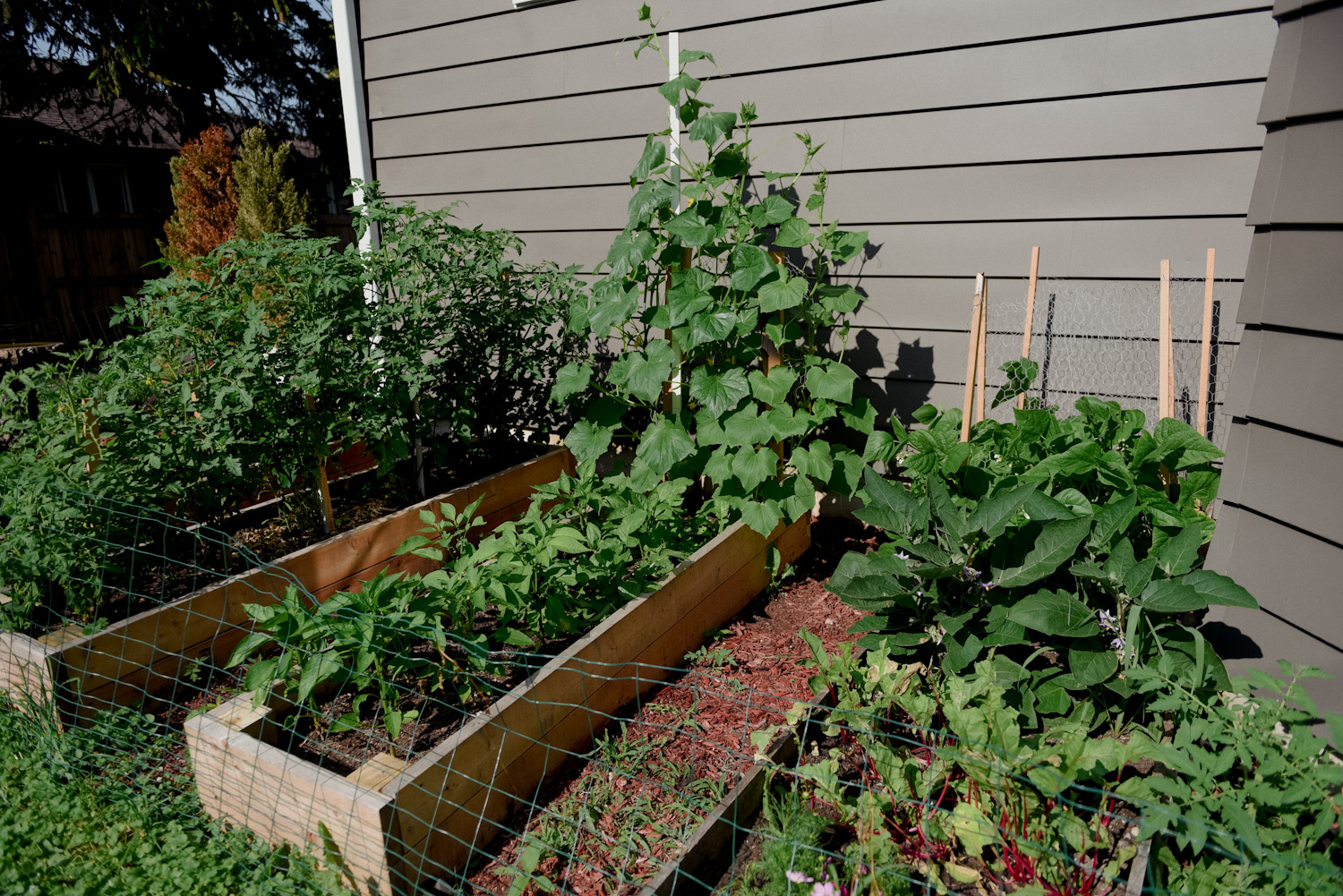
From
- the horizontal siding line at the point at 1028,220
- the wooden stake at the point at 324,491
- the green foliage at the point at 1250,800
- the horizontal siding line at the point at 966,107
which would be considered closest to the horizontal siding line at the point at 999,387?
the horizontal siding line at the point at 1028,220

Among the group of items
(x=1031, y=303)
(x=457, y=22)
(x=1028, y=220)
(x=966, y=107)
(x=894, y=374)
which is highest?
(x=457, y=22)

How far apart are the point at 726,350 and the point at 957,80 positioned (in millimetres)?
1388

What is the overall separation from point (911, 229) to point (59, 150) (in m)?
12.8

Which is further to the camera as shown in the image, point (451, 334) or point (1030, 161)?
point (451, 334)

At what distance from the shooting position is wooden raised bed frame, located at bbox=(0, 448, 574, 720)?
7.31 feet

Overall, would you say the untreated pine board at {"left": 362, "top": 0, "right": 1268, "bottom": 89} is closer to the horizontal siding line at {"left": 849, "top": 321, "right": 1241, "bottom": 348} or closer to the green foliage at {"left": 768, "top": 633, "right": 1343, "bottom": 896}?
the horizontal siding line at {"left": 849, "top": 321, "right": 1241, "bottom": 348}

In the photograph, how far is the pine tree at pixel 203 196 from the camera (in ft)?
29.6

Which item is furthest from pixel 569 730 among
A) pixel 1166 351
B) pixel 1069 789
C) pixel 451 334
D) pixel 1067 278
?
pixel 1067 278

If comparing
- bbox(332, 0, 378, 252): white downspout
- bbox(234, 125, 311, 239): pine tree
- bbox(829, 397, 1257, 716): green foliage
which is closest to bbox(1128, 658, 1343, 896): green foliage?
bbox(829, 397, 1257, 716): green foliage

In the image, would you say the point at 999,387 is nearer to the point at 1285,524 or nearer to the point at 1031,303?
the point at 1031,303

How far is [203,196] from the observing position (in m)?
9.19

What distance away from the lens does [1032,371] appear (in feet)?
9.27

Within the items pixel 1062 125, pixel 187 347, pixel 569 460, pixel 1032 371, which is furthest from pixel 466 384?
pixel 1062 125

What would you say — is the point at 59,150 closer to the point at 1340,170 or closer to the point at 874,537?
the point at 874,537
